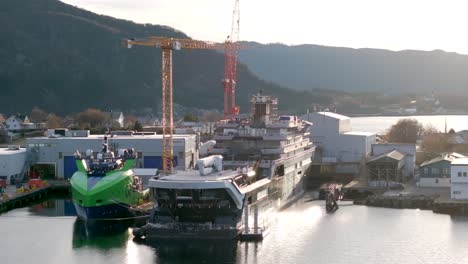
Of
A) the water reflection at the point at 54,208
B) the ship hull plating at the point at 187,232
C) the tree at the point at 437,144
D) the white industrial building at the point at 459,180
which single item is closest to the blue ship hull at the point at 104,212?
the water reflection at the point at 54,208

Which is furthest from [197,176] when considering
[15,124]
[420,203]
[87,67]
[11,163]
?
[87,67]

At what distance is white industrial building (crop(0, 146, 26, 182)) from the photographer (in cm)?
2758

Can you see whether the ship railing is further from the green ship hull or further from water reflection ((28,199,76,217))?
water reflection ((28,199,76,217))

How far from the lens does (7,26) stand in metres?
78.2

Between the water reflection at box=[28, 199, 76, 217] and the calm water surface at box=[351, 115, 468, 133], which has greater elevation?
the calm water surface at box=[351, 115, 468, 133]

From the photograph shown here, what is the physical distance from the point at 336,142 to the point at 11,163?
446 inches

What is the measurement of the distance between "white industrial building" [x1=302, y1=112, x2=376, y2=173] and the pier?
8.92 meters

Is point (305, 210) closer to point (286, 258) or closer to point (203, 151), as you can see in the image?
point (203, 151)

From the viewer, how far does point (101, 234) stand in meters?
19.5

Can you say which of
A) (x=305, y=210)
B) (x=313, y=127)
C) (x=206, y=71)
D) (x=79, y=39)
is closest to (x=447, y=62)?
(x=206, y=71)

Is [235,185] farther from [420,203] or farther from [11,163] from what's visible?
[11,163]

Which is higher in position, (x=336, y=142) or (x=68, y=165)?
(x=336, y=142)

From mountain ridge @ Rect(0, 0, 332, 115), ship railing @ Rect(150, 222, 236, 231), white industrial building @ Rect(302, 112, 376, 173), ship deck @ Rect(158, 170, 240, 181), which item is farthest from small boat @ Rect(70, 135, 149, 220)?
mountain ridge @ Rect(0, 0, 332, 115)

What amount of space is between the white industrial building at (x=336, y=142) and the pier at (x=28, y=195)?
8.92m
